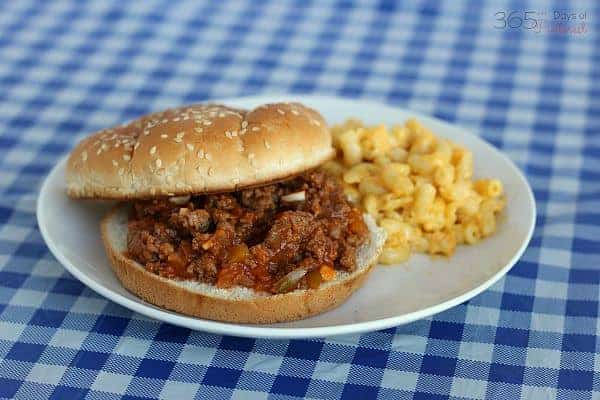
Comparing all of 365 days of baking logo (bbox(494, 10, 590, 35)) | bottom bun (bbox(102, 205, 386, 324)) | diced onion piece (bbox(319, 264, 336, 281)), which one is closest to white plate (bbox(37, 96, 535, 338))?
bottom bun (bbox(102, 205, 386, 324))

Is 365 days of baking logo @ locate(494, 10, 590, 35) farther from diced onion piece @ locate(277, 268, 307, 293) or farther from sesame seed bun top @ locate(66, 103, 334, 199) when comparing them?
diced onion piece @ locate(277, 268, 307, 293)

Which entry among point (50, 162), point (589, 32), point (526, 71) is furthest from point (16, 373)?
point (589, 32)

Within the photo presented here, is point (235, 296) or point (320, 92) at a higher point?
point (235, 296)

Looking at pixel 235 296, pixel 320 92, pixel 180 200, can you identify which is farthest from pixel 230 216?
pixel 320 92

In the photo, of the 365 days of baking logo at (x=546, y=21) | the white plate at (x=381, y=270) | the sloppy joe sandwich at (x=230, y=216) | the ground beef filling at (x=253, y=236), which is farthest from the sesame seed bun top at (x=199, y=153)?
the 365 days of baking logo at (x=546, y=21)

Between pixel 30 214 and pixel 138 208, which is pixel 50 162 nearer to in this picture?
pixel 30 214

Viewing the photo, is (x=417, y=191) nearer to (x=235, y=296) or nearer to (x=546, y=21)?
(x=235, y=296)

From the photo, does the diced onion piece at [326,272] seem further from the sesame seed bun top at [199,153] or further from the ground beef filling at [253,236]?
the sesame seed bun top at [199,153]
